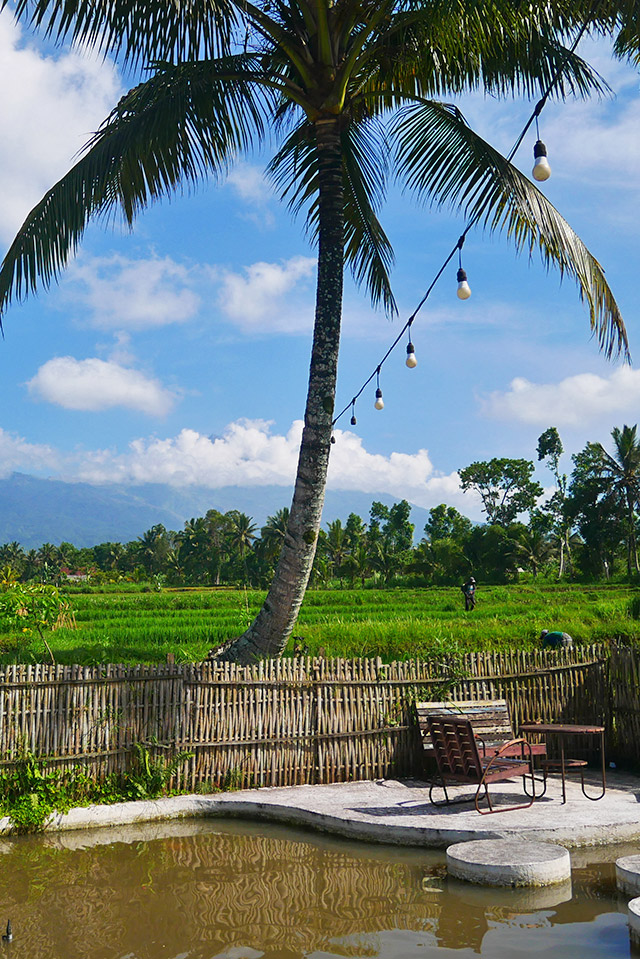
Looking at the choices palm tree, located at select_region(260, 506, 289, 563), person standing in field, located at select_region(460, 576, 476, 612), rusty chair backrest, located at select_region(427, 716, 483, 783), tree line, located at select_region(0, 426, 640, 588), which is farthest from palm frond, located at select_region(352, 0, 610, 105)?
palm tree, located at select_region(260, 506, 289, 563)

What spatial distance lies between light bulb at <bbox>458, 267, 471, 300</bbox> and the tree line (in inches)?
1589

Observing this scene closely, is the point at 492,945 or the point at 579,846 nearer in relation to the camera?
the point at 492,945

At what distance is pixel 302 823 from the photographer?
8141 millimetres

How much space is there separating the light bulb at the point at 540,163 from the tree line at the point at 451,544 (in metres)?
42.6

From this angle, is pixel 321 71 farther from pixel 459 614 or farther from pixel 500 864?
pixel 459 614

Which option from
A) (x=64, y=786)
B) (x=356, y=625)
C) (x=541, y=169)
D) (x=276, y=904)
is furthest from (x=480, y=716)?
(x=356, y=625)

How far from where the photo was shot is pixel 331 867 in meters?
6.91

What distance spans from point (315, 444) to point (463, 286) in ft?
8.87

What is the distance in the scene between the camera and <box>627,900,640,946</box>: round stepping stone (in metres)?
5.14

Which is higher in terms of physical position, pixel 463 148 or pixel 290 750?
pixel 463 148

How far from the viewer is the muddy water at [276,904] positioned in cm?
523

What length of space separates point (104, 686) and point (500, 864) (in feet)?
15.0

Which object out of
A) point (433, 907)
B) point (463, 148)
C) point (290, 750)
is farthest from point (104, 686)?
point (463, 148)

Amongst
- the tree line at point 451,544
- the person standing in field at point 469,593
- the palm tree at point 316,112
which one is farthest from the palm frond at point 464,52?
the tree line at point 451,544
